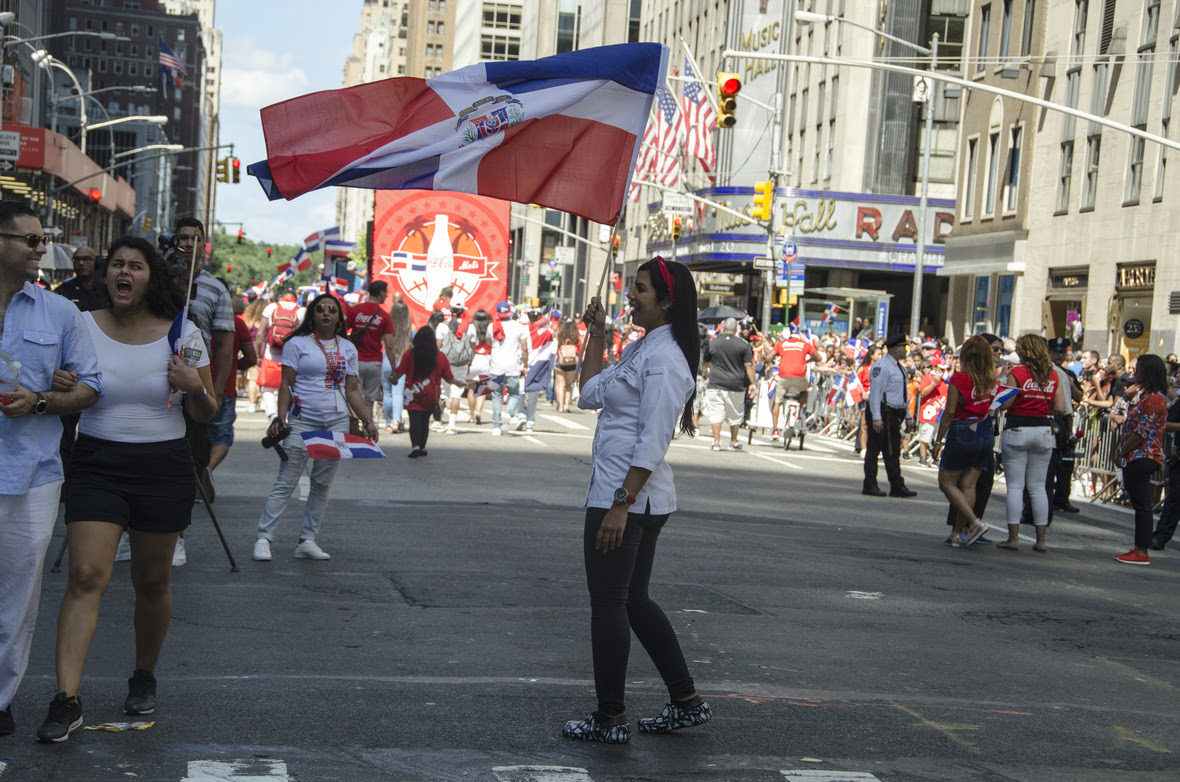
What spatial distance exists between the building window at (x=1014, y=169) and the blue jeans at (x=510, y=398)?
61.1 ft

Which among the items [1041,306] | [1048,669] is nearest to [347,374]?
[1048,669]

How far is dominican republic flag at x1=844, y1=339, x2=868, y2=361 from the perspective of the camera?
26.6 meters

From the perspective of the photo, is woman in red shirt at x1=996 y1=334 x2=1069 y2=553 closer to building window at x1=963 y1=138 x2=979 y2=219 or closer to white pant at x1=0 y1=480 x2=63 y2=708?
white pant at x1=0 y1=480 x2=63 y2=708

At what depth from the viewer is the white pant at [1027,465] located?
12.8 m

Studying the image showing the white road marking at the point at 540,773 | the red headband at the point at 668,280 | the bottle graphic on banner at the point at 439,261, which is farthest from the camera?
the bottle graphic on banner at the point at 439,261

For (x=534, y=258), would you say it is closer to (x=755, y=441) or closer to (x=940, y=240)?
(x=940, y=240)

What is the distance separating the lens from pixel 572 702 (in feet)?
20.6

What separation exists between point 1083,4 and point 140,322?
32429 mm

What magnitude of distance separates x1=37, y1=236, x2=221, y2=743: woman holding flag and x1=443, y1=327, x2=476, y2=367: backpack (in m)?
16.9

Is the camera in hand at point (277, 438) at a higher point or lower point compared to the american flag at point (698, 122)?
lower

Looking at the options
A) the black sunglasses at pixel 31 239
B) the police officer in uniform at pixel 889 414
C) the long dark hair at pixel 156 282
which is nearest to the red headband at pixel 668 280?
the long dark hair at pixel 156 282

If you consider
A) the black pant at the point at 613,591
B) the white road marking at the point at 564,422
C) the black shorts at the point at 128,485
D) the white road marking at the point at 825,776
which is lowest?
the white road marking at the point at 564,422

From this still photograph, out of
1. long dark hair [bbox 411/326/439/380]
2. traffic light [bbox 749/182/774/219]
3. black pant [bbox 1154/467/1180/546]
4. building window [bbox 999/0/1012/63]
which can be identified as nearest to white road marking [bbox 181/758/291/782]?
A: black pant [bbox 1154/467/1180/546]

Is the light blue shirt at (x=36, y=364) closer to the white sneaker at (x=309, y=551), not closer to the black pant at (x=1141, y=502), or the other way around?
the white sneaker at (x=309, y=551)
